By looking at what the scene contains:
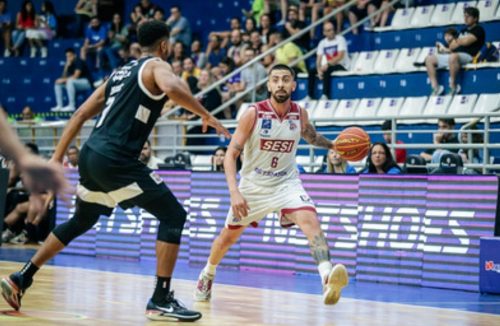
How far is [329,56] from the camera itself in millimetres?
20375

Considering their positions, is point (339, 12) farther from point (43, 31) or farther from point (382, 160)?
point (43, 31)

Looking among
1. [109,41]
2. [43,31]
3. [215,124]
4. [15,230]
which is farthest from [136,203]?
[43,31]

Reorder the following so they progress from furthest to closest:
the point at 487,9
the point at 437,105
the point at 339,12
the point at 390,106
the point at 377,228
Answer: the point at 339,12 < the point at 487,9 < the point at 390,106 < the point at 437,105 < the point at 377,228

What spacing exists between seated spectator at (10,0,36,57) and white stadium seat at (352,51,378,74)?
1156 cm

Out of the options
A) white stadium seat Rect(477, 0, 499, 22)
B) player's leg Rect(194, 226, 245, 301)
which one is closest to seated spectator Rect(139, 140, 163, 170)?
white stadium seat Rect(477, 0, 499, 22)

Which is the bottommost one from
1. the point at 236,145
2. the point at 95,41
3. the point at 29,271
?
the point at 29,271

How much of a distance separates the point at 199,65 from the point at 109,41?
4.29 meters

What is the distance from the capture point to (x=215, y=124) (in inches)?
316

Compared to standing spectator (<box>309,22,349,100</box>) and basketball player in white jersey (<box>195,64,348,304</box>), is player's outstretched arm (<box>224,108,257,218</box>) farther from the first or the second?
standing spectator (<box>309,22,349,100</box>)

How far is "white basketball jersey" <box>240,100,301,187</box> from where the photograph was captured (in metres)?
9.88

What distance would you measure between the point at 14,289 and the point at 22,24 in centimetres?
2137

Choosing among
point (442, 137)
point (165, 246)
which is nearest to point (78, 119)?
point (165, 246)

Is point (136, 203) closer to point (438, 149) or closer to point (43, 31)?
point (438, 149)

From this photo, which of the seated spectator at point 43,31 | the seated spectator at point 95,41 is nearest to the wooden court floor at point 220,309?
the seated spectator at point 95,41
